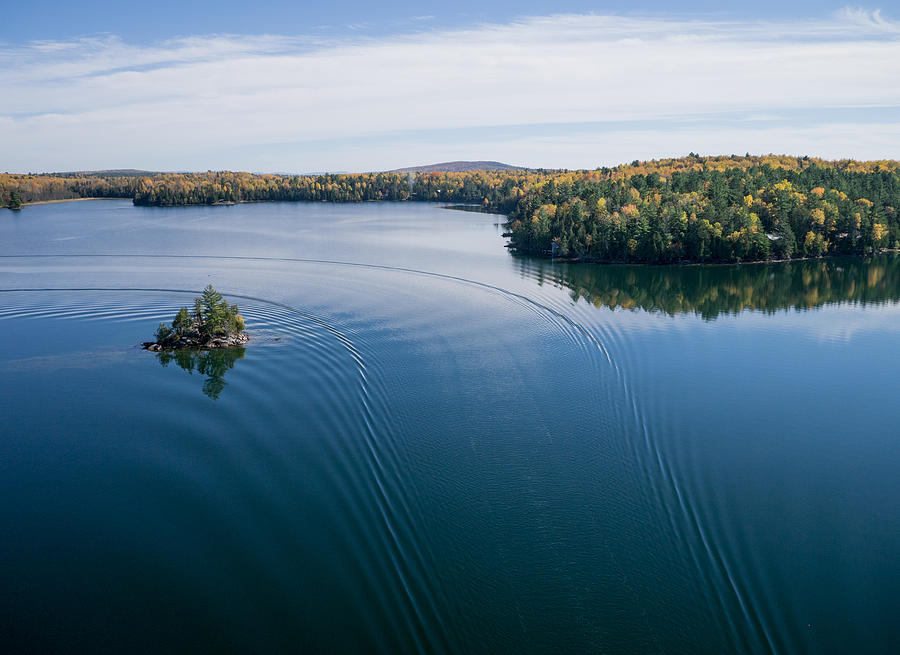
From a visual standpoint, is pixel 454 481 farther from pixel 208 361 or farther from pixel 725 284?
pixel 725 284

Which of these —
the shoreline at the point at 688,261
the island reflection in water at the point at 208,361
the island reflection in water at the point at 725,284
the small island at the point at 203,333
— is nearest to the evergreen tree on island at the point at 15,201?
the shoreline at the point at 688,261

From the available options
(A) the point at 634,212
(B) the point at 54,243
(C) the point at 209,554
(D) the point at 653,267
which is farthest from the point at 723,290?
(B) the point at 54,243

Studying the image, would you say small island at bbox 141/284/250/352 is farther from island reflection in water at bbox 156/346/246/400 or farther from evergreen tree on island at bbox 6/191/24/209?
evergreen tree on island at bbox 6/191/24/209

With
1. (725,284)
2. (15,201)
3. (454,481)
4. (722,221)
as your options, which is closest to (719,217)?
(722,221)

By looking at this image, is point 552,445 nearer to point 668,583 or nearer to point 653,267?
point 668,583

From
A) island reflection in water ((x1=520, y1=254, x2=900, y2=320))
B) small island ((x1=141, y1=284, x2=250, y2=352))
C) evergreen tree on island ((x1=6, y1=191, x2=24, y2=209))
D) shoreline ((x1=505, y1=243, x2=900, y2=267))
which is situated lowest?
small island ((x1=141, y1=284, x2=250, y2=352))

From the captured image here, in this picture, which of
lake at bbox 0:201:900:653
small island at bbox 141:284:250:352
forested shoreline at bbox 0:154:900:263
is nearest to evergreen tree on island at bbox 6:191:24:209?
forested shoreline at bbox 0:154:900:263

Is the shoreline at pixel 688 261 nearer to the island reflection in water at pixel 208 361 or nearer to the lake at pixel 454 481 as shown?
the lake at pixel 454 481
